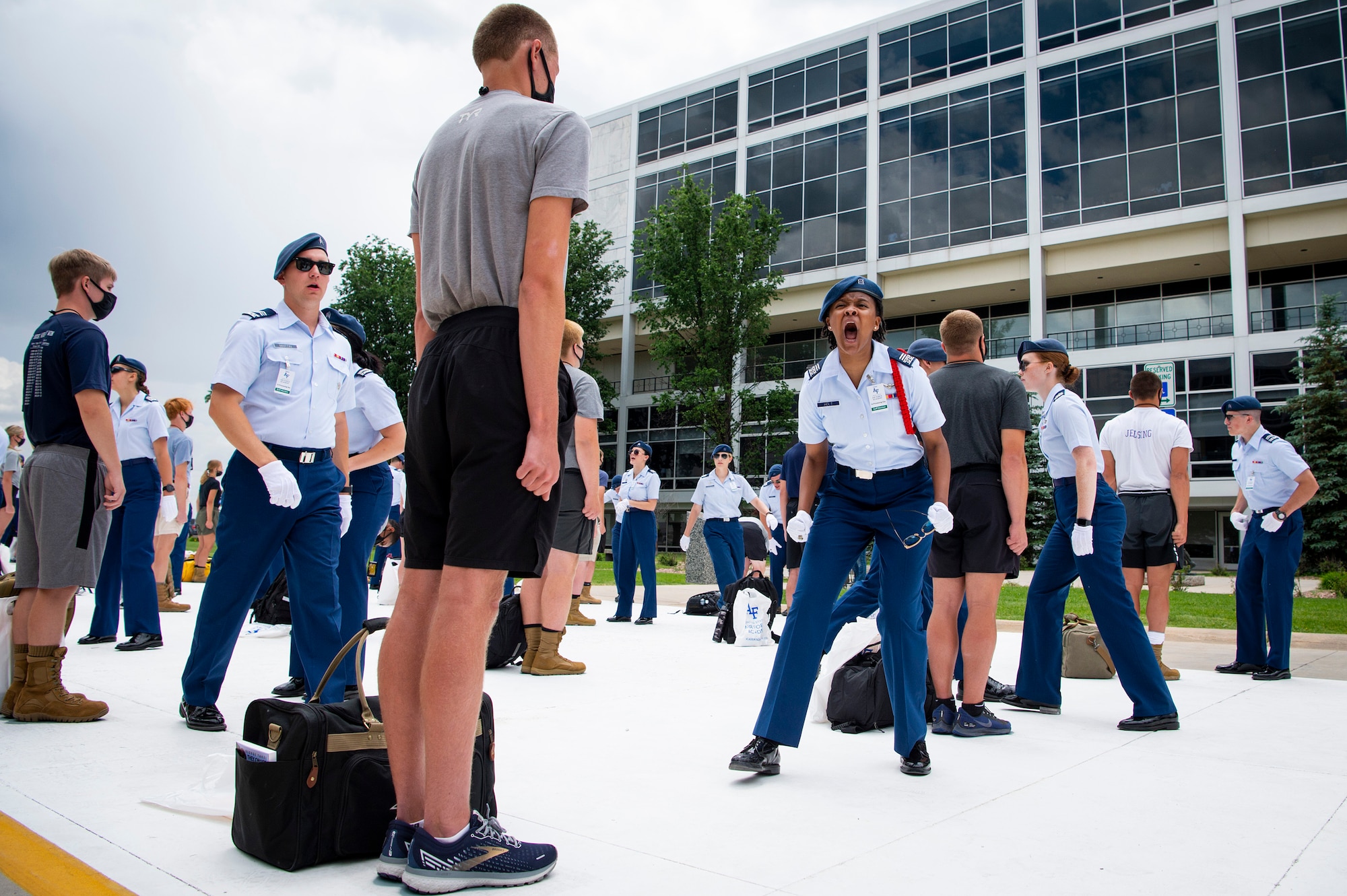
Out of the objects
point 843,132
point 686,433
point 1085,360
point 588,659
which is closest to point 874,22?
point 843,132

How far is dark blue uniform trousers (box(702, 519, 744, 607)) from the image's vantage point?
10.6 metres

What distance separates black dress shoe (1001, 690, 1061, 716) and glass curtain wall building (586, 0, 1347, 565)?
26.1 m

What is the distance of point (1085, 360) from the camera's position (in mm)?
31297

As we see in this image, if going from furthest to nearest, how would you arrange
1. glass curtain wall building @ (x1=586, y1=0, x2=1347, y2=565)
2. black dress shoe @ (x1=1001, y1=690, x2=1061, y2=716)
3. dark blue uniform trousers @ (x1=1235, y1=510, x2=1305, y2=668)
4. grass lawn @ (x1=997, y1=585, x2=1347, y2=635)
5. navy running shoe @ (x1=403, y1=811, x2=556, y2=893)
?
1. glass curtain wall building @ (x1=586, y1=0, x2=1347, y2=565)
2. grass lawn @ (x1=997, y1=585, x2=1347, y2=635)
3. dark blue uniform trousers @ (x1=1235, y1=510, x2=1305, y2=668)
4. black dress shoe @ (x1=1001, y1=690, x2=1061, y2=716)
5. navy running shoe @ (x1=403, y1=811, x2=556, y2=893)

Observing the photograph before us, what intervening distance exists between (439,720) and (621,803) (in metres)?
1.08

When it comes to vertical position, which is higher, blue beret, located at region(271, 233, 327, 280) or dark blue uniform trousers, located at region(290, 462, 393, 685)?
blue beret, located at region(271, 233, 327, 280)

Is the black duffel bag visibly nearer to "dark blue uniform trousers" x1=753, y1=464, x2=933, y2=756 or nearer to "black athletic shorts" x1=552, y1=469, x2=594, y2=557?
"dark blue uniform trousers" x1=753, y1=464, x2=933, y2=756

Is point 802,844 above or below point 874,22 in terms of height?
below

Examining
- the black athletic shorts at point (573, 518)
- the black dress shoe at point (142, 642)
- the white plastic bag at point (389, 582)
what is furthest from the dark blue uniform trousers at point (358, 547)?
the white plastic bag at point (389, 582)

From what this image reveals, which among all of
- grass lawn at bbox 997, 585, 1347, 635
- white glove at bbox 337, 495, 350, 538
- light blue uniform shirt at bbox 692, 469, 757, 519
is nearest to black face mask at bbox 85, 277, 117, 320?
white glove at bbox 337, 495, 350, 538

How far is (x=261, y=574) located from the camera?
3.99 m

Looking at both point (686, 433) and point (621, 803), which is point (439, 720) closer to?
point (621, 803)

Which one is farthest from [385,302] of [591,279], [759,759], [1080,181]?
[759,759]

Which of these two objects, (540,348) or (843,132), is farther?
(843,132)
